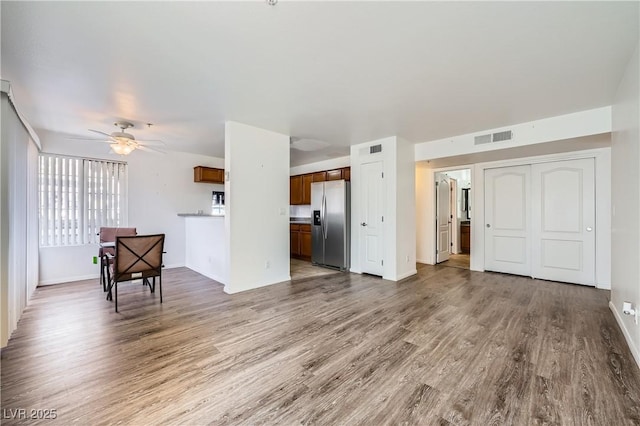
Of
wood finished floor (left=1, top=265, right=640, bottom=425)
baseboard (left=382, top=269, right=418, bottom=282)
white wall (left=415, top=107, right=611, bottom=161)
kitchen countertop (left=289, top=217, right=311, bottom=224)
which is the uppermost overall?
white wall (left=415, top=107, right=611, bottom=161)

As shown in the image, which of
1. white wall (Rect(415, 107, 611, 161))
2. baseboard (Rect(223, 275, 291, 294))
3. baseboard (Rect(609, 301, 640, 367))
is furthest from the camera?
baseboard (Rect(223, 275, 291, 294))

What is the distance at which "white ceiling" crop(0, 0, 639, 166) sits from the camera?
1.80 metres

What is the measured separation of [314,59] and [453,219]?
7065 millimetres

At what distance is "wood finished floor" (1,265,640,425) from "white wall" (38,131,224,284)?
125 cm

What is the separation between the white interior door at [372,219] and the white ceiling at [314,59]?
1.44 m

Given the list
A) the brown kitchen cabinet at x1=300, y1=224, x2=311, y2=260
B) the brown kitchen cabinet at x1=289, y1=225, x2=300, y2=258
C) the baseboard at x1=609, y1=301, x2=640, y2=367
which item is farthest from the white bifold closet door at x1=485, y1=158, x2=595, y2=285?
the brown kitchen cabinet at x1=289, y1=225, x2=300, y2=258

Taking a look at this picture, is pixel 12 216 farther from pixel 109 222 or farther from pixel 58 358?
pixel 109 222

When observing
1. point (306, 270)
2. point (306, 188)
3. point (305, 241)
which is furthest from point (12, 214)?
point (306, 188)

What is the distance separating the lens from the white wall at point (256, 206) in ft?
13.2

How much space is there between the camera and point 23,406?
65.1 inches

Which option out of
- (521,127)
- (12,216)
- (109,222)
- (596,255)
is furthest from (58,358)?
(596,255)

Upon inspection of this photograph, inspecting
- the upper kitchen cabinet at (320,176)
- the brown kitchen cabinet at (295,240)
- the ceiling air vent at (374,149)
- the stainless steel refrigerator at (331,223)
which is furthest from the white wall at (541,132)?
the brown kitchen cabinet at (295,240)

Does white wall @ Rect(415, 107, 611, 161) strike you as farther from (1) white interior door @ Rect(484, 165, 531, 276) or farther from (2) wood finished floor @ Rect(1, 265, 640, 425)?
(2) wood finished floor @ Rect(1, 265, 640, 425)

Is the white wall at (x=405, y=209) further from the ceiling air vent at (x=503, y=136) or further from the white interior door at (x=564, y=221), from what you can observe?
the white interior door at (x=564, y=221)
